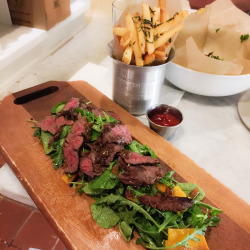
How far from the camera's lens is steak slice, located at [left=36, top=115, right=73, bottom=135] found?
4.17ft

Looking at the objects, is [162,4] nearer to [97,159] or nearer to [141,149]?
[141,149]

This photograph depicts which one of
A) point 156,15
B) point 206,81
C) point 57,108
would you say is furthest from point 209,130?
point 57,108

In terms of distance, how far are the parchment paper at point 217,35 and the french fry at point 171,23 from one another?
30 cm

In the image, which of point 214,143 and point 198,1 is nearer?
point 214,143

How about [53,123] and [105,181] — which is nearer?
[105,181]

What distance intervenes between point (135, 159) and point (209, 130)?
664 mm

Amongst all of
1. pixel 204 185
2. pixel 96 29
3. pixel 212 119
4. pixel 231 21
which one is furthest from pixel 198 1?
pixel 204 185

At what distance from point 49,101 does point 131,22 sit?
752 millimetres

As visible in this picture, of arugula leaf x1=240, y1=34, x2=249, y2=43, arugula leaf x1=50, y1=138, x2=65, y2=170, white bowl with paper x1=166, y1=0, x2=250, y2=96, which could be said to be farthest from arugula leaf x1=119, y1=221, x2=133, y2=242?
arugula leaf x1=240, y1=34, x2=249, y2=43

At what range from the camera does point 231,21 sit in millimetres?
1628

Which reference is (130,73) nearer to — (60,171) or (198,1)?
(60,171)

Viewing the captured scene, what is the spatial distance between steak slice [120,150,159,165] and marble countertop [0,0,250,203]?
355 millimetres

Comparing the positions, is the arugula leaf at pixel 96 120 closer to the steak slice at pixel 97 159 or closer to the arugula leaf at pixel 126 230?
the steak slice at pixel 97 159

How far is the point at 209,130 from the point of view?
1.52 meters
